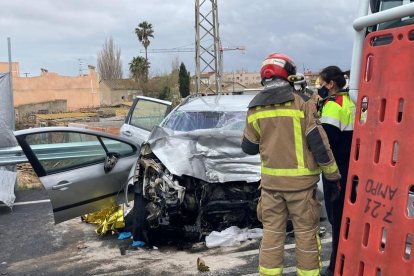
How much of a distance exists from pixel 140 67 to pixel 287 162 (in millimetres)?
57368

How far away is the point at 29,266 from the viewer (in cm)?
473

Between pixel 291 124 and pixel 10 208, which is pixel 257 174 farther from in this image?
pixel 10 208

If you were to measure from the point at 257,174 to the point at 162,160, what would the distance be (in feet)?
3.39

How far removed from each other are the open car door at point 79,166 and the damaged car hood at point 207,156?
1.63 feet

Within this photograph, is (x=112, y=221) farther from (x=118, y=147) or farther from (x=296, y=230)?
(x=296, y=230)

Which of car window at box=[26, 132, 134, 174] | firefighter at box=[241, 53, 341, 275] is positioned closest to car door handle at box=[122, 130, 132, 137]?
car window at box=[26, 132, 134, 174]

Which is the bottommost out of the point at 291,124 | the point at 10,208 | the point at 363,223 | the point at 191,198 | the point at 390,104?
the point at 10,208

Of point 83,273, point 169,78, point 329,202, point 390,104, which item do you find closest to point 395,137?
point 390,104

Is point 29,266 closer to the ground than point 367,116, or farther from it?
closer to the ground

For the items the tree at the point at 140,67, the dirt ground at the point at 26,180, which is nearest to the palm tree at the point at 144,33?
the tree at the point at 140,67

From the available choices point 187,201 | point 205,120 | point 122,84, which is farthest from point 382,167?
point 122,84

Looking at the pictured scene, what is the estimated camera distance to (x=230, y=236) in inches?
194

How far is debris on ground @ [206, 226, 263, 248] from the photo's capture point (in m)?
4.90

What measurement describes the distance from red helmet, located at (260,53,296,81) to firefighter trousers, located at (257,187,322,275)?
86 cm
